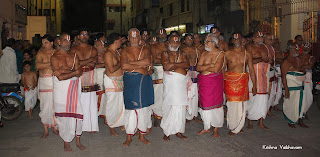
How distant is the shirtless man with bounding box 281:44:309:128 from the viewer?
25.1ft

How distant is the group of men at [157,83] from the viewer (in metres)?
6.04

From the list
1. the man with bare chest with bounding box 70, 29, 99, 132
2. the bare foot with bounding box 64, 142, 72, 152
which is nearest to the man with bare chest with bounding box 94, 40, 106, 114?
the man with bare chest with bounding box 70, 29, 99, 132

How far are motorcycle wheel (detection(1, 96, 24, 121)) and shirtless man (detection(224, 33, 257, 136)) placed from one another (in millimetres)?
Result: 5500

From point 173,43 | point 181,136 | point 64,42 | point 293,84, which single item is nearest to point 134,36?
point 173,43

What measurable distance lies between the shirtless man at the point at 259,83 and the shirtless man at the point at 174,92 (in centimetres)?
181

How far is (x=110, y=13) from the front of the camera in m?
62.4

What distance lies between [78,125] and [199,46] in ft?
13.4

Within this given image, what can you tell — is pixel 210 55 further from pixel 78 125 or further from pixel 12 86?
pixel 12 86

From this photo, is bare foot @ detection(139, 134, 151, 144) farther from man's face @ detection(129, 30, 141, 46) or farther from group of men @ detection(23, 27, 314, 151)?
man's face @ detection(129, 30, 141, 46)

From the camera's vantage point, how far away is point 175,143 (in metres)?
6.41

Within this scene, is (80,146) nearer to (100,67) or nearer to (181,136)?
(181,136)

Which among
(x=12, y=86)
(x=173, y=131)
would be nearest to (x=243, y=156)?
(x=173, y=131)

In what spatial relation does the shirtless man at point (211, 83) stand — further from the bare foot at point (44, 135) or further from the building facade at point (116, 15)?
the building facade at point (116, 15)

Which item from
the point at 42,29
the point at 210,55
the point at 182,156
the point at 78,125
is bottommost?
the point at 182,156
